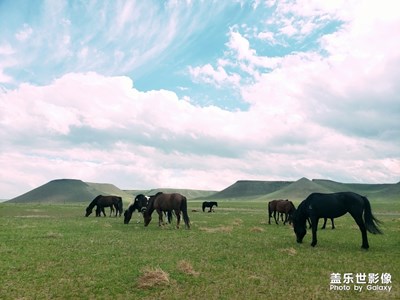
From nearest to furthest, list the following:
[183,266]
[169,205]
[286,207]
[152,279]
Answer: [152,279]
[183,266]
[169,205]
[286,207]

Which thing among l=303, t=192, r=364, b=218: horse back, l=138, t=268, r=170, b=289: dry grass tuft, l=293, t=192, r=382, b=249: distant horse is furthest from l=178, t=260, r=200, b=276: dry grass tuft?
l=303, t=192, r=364, b=218: horse back

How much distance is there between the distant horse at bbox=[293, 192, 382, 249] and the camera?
53.3 ft

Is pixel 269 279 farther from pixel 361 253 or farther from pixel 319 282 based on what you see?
pixel 361 253

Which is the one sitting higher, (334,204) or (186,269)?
(334,204)

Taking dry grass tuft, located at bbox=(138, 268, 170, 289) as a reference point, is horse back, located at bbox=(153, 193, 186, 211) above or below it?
above

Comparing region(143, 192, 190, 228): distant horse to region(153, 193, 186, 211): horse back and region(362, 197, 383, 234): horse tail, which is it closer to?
region(153, 193, 186, 211): horse back

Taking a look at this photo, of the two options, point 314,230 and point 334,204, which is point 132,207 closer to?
point 314,230

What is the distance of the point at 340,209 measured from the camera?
54.7 feet

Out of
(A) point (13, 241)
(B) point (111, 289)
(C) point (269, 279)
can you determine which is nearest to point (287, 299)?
(C) point (269, 279)

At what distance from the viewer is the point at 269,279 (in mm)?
10398

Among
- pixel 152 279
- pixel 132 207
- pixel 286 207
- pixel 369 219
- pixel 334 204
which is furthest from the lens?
pixel 132 207

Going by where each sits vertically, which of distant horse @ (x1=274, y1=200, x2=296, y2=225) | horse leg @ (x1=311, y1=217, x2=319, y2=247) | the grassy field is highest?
distant horse @ (x1=274, y1=200, x2=296, y2=225)

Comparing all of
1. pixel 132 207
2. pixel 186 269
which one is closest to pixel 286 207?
pixel 132 207

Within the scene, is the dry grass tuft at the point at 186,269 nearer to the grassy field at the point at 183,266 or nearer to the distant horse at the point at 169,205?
the grassy field at the point at 183,266
